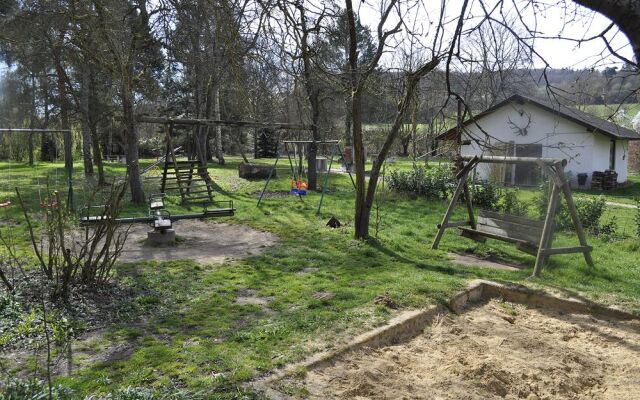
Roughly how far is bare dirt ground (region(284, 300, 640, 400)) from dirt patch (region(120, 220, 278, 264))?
423 centimetres

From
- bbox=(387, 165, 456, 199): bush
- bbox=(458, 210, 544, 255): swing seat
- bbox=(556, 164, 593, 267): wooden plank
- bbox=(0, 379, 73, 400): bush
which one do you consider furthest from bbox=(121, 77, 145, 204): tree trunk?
bbox=(0, 379, 73, 400): bush

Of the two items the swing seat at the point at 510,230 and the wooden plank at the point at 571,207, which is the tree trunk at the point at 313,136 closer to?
the swing seat at the point at 510,230

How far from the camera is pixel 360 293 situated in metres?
6.06

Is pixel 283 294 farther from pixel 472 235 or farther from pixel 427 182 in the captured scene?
pixel 427 182

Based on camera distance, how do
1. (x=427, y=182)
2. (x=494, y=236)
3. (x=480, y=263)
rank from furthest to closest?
(x=427, y=182)
(x=494, y=236)
(x=480, y=263)

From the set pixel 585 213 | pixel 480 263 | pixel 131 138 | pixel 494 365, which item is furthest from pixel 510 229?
pixel 131 138

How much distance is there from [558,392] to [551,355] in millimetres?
721

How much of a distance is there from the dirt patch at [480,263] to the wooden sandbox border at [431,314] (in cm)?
146

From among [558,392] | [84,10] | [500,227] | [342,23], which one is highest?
[84,10]

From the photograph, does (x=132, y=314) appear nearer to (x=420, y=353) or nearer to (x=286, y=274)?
(x=286, y=274)

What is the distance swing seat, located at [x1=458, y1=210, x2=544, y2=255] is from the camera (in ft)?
25.9

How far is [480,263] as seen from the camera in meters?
8.34

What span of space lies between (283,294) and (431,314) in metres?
1.74

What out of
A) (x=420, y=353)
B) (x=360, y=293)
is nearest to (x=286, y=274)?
(x=360, y=293)
